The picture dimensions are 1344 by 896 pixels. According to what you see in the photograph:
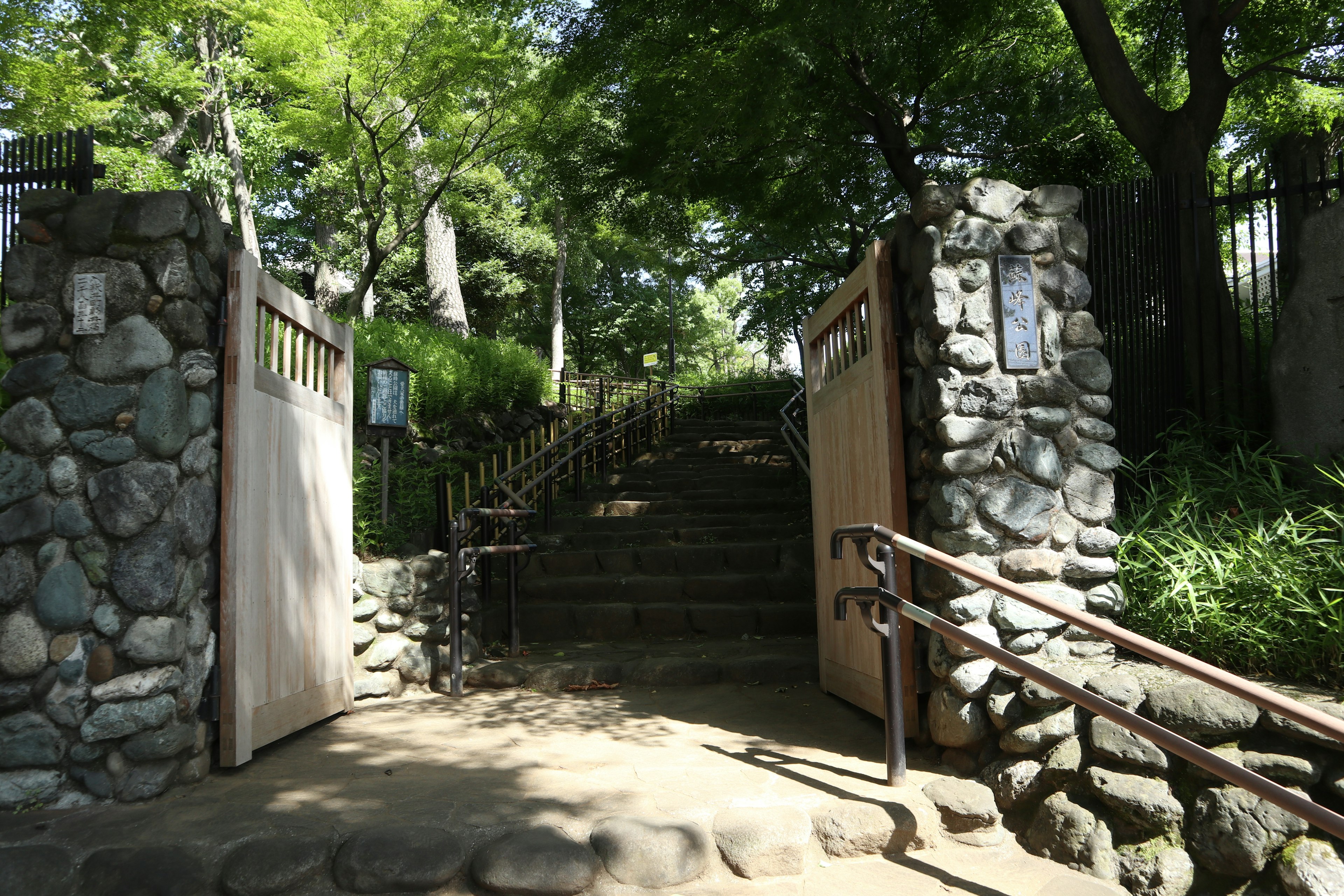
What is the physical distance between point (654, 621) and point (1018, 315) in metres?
3.70

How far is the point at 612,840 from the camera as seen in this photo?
9.58ft

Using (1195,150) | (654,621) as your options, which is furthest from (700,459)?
(1195,150)

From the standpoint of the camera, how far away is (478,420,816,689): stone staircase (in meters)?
5.48

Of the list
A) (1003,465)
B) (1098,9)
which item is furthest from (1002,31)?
(1003,465)

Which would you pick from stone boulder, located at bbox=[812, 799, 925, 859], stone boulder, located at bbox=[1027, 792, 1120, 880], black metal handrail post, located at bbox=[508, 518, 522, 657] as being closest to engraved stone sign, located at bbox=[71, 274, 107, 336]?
black metal handrail post, located at bbox=[508, 518, 522, 657]

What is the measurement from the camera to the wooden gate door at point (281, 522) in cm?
381

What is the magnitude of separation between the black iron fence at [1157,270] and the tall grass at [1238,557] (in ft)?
0.89

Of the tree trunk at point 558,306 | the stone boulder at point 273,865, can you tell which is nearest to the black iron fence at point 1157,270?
the stone boulder at point 273,865

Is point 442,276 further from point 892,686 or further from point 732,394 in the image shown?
point 892,686

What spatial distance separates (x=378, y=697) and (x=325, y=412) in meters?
1.89

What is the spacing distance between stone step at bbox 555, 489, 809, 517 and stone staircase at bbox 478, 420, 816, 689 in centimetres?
1

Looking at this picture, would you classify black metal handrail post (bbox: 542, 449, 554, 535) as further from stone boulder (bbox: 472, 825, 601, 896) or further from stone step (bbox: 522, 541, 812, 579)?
stone boulder (bbox: 472, 825, 601, 896)

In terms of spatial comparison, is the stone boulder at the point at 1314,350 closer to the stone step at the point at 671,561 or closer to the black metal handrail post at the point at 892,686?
the black metal handrail post at the point at 892,686

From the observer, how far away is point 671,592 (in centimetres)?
671
